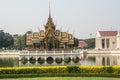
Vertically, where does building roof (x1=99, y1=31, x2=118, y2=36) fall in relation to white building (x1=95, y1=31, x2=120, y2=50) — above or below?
above

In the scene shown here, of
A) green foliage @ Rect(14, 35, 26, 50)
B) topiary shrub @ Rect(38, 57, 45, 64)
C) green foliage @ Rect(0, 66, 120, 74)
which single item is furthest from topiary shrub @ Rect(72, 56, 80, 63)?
green foliage @ Rect(14, 35, 26, 50)

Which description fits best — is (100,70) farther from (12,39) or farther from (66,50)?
(12,39)

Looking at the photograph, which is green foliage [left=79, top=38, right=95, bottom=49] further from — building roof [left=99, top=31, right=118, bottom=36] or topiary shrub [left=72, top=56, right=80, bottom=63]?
topiary shrub [left=72, top=56, right=80, bottom=63]

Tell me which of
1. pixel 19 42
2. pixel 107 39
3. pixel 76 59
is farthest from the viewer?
pixel 19 42

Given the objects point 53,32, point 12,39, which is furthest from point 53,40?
point 12,39

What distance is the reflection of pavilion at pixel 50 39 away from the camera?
66.8 meters

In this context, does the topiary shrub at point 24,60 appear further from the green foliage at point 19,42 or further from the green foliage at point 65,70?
the green foliage at point 19,42

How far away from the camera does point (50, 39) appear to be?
67.1m

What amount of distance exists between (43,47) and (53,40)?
258 centimetres

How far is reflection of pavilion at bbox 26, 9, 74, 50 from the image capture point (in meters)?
66.8

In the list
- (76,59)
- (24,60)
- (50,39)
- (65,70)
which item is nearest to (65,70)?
(65,70)

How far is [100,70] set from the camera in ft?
91.9

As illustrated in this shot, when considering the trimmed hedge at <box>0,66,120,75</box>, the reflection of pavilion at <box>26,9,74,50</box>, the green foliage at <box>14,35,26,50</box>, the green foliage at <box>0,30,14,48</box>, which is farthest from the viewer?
the green foliage at <box>14,35,26,50</box>

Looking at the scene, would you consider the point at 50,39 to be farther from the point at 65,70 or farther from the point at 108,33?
the point at 108,33
